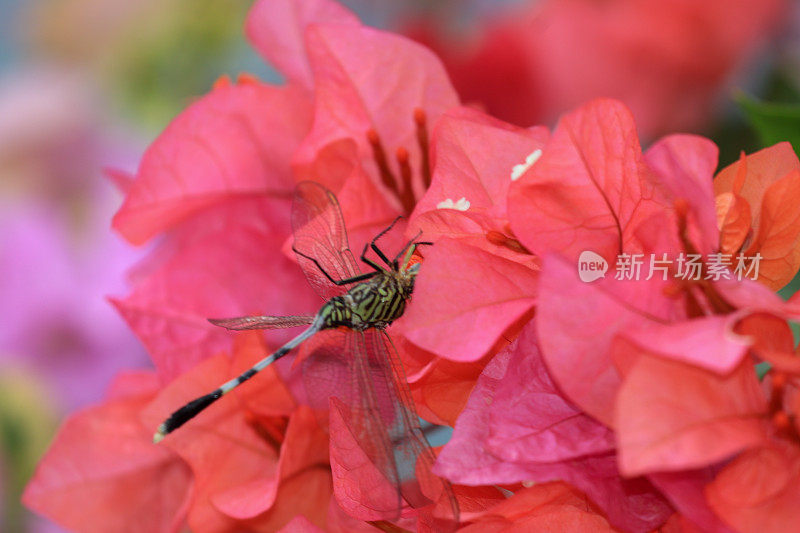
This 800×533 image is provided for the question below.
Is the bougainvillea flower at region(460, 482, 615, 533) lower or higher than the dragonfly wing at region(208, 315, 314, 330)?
lower

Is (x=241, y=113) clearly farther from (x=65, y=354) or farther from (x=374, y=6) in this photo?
(x=374, y=6)

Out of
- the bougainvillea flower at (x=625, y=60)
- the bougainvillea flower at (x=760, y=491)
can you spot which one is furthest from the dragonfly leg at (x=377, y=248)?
the bougainvillea flower at (x=625, y=60)

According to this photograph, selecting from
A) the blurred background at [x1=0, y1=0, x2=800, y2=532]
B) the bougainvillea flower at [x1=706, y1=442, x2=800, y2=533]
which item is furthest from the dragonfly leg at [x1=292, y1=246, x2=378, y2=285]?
the blurred background at [x1=0, y1=0, x2=800, y2=532]

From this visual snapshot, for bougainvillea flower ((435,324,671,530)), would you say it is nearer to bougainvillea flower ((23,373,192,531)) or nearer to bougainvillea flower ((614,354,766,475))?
bougainvillea flower ((614,354,766,475))

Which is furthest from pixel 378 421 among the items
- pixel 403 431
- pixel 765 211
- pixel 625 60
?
pixel 625 60

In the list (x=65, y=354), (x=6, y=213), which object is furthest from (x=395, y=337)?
(x=6, y=213)

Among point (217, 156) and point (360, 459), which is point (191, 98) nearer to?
point (217, 156)

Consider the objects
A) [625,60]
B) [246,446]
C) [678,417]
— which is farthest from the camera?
[625,60]
